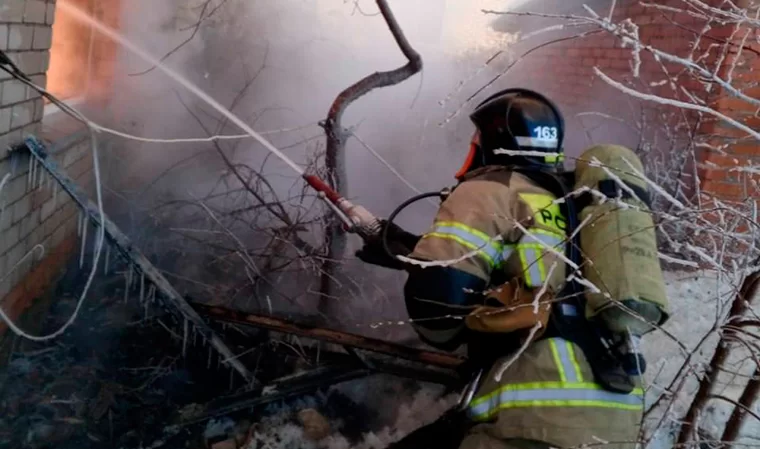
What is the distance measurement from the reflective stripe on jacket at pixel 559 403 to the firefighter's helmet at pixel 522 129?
30.0 inches

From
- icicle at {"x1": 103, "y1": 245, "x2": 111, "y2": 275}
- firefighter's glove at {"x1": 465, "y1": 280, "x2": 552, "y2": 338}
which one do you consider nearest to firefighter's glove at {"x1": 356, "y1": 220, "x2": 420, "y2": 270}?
firefighter's glove at {"x1": 465, "y1": 280, "x2": 552, "y2": 338}

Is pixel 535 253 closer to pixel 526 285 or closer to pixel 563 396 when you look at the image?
pixel 526 285

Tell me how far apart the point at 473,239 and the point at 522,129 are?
540mm

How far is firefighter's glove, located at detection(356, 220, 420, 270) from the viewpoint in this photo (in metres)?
2.93

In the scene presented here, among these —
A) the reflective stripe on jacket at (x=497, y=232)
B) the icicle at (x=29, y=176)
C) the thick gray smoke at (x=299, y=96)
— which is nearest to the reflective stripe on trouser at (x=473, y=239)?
the reflective stripe on jacket at (x=497, y=232)

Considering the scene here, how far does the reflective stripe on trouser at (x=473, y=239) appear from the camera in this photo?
7.60 feet

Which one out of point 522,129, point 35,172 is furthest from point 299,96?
point 522,129

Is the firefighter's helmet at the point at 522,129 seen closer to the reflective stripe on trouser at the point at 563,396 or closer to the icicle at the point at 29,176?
the reflective stripe on trouser at the point at 563,396

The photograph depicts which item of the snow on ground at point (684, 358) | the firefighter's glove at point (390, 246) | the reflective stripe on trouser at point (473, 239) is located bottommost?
the snow on ground at point (684, 358)

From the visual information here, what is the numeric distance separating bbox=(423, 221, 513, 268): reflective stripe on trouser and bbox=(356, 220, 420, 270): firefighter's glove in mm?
514

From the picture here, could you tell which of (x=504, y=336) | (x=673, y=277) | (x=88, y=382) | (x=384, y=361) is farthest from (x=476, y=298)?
(x=673, y=277)

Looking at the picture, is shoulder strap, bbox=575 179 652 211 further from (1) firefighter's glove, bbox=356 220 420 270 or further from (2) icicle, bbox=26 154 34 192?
(2) icicle, bbox=26 154 34 192

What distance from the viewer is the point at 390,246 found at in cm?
295

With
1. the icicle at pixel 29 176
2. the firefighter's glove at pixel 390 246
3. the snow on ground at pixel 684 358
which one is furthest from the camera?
the icicle at pixel 29 176
